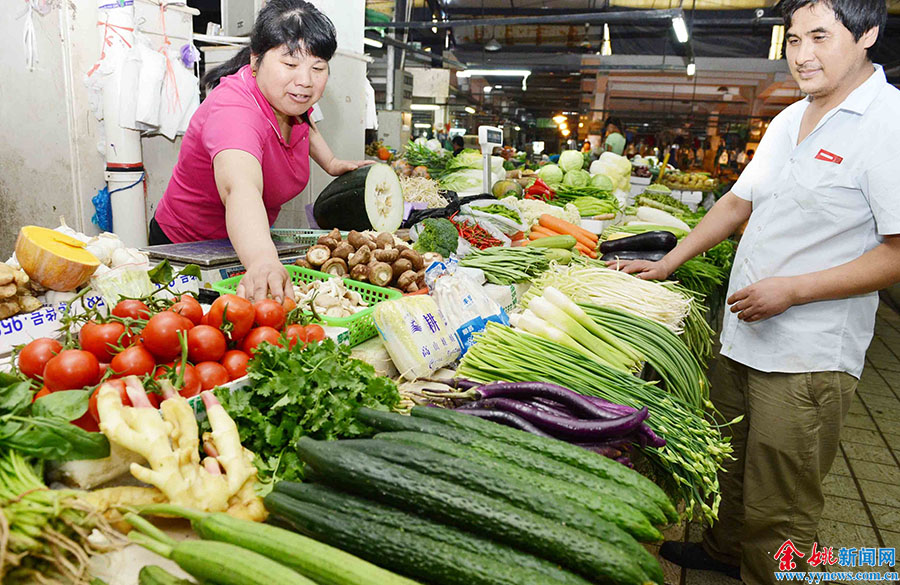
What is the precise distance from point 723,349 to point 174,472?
110 inches

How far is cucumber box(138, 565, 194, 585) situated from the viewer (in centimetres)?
107

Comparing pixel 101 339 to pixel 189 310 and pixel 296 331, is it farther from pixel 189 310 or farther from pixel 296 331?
pixel 296 331

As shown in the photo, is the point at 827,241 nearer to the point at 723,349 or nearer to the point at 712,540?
the point at 723,349

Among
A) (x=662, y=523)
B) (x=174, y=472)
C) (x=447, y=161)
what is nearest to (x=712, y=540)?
(x=662, y=523)

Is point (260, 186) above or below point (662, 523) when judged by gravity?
above

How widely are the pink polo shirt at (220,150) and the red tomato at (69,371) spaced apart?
136cm

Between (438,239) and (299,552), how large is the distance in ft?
8.00

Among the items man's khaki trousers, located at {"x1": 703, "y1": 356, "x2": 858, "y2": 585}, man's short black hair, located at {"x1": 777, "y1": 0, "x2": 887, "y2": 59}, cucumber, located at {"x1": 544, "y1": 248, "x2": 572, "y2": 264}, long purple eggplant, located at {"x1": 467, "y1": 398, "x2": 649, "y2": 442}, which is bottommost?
man's khaki trousers, located at {"x1": 703, "y1": 356, "x2": 858, "y2": 585}

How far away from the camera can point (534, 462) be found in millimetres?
1365

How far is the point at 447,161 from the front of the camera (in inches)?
301

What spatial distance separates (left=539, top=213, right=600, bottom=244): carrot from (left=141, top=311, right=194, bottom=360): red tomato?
11.5 feet

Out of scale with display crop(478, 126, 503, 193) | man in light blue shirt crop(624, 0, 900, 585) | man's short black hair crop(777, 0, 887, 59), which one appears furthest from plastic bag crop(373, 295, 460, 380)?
scale with display crop(478, 126, 503, 193)

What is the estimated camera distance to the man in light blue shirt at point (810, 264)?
7.94 ft

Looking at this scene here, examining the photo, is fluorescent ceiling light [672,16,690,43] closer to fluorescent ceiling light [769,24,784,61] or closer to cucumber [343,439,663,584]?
fluorescent ceiling light [769,24,784,61]
